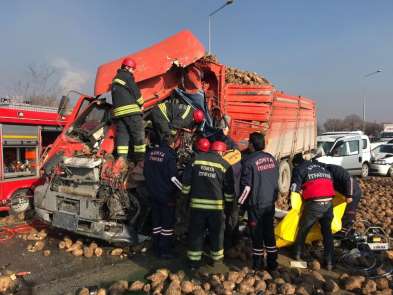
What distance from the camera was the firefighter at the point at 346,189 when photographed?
5691 millimetres

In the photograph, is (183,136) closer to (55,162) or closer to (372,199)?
(55,162)

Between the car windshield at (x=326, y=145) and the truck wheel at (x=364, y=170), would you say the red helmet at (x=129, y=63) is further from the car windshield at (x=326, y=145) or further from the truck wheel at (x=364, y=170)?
the truck wheel at (x=364, y=170)

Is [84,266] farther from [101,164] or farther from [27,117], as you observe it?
[27,117]

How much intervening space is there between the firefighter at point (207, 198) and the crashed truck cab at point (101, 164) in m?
1.04

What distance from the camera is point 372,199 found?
380 inches

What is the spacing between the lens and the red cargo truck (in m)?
5.73

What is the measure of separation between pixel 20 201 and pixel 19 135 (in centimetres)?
146

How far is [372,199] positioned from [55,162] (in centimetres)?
754

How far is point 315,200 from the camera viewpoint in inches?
204

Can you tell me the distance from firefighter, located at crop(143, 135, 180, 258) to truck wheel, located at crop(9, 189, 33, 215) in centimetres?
417

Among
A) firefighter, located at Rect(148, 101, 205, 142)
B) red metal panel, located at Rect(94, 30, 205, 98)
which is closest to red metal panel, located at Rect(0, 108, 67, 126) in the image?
red metal panel, located at Rect(94, 30, 205, 98)

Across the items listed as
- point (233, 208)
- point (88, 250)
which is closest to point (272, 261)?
point (233, 208)

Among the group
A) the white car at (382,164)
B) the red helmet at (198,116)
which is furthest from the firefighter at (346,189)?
the white car at (382,164)

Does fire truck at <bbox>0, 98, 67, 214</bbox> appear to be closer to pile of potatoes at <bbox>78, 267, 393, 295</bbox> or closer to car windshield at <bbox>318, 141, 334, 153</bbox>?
pile of potatoes at <bbox>78, 267, 393, 295</bbox>
